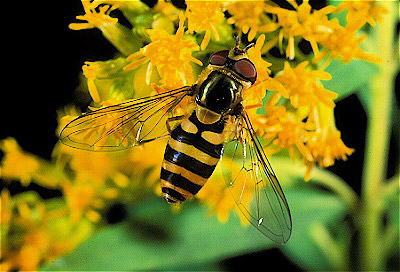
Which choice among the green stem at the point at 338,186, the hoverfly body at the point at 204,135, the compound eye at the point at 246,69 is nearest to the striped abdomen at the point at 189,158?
the hoverfly body at the point at 204,135

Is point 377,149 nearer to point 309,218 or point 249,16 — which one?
point 309,218

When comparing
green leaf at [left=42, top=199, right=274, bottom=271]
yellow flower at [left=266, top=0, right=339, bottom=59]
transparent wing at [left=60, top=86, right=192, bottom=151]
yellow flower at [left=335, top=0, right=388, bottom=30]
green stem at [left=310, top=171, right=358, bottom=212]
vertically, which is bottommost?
green leaf at [left=42, top=199, right=274, bottom=271]

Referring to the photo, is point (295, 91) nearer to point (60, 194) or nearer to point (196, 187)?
point (196, 187)

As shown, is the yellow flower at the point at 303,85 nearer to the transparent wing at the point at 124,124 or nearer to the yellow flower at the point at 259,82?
the yellow flower at the point at 259,82

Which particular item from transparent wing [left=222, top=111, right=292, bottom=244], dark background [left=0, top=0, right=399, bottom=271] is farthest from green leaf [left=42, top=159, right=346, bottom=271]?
transparent wing [left=222, top=111, right=292, bottom=244]

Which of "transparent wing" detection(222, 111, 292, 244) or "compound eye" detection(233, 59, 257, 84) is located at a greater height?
"compound eye" detection(233, 59, 257, 84)

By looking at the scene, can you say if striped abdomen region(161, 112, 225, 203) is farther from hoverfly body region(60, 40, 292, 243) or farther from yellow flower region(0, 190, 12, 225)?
yellow flower region(0, 190, 12, 225)

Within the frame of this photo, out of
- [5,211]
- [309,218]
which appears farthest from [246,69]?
[5,211]
